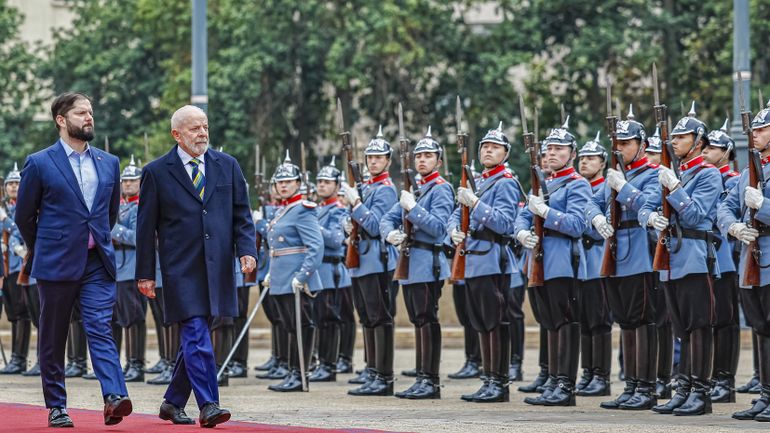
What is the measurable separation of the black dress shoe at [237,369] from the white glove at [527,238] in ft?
14.3

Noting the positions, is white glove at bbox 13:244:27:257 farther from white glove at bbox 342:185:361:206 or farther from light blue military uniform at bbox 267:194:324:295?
white glove at bbox 342:185:361:206

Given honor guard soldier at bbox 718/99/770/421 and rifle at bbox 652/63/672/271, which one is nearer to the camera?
honor guard soldier at bbox 718/99/770/421

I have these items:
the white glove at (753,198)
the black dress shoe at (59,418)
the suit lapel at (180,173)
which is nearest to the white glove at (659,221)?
the white glove at (753,198)

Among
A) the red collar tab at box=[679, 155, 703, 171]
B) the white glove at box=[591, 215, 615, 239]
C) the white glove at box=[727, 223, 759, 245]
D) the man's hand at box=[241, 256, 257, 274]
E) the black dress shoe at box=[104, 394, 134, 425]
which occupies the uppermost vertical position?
the red collar tab at box=[679, 155, 703, 171]

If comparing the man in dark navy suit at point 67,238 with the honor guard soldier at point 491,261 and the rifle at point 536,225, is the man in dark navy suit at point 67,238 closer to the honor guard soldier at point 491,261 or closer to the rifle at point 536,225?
the honor guard soldier at point 491,261

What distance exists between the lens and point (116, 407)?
980 centimetres

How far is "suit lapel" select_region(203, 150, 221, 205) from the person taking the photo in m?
10.1

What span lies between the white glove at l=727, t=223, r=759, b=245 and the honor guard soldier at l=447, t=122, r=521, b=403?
79.5 inches

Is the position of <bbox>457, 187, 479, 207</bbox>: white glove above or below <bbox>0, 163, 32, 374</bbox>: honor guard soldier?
above

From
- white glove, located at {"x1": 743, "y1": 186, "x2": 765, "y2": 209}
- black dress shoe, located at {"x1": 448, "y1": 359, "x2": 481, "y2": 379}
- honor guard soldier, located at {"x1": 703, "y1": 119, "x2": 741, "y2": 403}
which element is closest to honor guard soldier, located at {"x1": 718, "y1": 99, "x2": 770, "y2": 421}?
white glove, located at {"x1": 743, "y1": 186, "x2": 765, "y2": 209}

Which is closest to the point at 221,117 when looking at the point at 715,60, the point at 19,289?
the point at 715,60

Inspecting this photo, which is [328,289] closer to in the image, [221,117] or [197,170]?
[197,170]

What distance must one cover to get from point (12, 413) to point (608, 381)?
15.9 ft

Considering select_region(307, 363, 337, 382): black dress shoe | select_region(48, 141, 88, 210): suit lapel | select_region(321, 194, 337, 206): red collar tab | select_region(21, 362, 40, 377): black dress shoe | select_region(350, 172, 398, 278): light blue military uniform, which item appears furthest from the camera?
select_region(21, 362, 40, 377): black dress shoe
